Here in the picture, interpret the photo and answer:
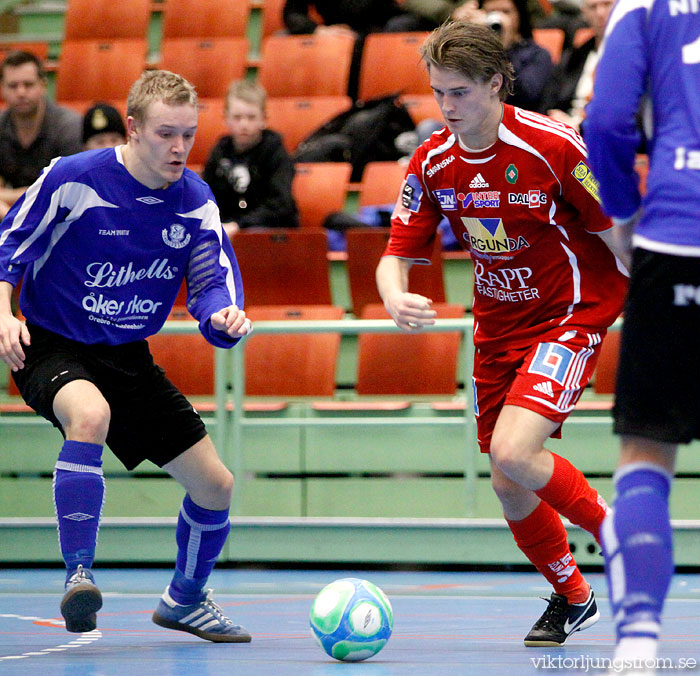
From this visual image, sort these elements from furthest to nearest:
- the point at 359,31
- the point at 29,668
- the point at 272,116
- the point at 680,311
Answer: the point at 359,31 → the point at 272,116 → the point at 29,668 → the point at 680,311

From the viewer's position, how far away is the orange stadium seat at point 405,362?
6328 millimetres

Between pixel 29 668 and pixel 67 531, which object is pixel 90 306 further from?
pixel 29 668

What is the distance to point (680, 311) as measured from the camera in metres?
2.32

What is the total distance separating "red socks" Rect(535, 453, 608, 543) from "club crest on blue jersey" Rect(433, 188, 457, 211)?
0.86m

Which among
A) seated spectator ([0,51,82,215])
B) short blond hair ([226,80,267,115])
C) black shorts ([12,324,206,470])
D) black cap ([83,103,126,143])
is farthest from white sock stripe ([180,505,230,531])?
seated spectator ([0,51,82,215])

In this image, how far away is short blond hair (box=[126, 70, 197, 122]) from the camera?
12.3ft

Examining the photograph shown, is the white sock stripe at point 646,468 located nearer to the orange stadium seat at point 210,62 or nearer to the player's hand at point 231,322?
the player's hand at point 231,322

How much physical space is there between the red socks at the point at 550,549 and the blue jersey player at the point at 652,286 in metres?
1.44

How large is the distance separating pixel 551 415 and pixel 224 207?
4042 millimetres

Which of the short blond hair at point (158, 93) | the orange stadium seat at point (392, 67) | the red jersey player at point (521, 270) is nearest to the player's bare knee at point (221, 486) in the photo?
the red jersey player at point (521, 270)

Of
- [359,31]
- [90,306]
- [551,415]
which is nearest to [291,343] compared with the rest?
[90,306]

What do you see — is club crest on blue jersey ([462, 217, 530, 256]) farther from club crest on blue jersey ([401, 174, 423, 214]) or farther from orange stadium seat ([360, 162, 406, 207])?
orange stadium seat ([360, 162, 406, 207])

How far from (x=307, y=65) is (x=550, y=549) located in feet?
19.3

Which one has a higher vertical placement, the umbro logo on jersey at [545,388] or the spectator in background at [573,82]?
the spectator in background at [573,82]
